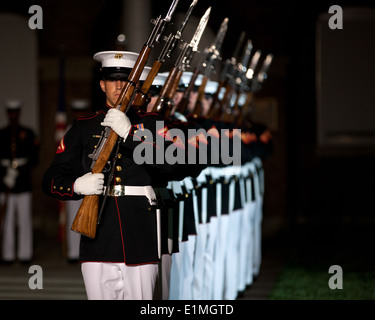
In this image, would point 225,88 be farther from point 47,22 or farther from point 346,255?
point 47,22

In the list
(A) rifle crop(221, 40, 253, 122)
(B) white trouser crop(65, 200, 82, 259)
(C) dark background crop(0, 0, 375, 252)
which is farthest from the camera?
(C) dark background crop(0, 0, 375, 252)

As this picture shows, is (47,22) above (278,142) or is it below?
above

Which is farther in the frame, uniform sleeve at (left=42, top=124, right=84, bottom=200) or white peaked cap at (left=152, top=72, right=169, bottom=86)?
white peaked cap at (left=152, top=72, right=169, bottom=86)

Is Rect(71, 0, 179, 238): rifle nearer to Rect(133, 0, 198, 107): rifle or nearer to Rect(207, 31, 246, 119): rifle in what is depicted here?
Rect(133, 0, 198, 107): rifle

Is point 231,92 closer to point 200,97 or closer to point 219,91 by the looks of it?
point 219,91

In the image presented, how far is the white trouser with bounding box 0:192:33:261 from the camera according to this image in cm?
880

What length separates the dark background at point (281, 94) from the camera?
11656mm

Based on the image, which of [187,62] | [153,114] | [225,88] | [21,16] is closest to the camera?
[153,114]

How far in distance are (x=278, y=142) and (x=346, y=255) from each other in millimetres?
3308

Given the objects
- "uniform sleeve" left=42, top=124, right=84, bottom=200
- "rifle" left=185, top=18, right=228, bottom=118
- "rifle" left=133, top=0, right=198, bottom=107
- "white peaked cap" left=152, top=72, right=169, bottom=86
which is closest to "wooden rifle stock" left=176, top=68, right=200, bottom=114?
"rifle" left=185, top=18, right=228, bottom=118

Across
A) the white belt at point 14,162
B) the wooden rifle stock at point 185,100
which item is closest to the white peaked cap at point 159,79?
the wooden rifle stock at point 185,100

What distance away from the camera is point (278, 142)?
40.1ft

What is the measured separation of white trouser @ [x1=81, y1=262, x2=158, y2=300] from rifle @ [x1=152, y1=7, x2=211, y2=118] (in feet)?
4.02

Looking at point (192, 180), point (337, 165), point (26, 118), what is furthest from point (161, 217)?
point (337, 165)
